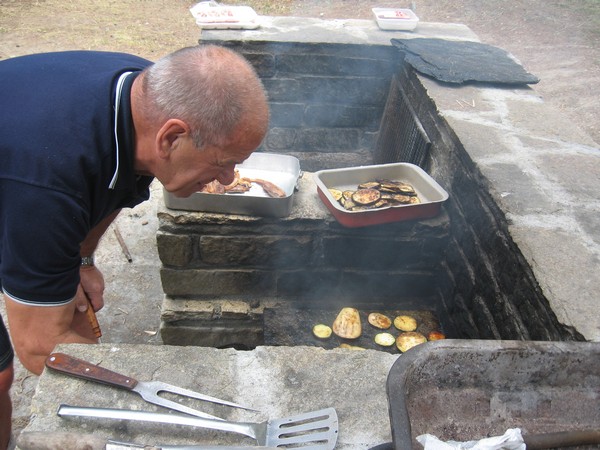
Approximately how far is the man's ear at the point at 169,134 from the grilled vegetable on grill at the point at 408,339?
6.35 feet

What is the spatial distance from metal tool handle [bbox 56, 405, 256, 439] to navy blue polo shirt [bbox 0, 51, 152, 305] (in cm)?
49

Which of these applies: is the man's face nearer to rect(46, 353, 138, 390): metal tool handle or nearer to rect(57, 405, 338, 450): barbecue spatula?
rect(46, 353, 138, 390): metal tool handle

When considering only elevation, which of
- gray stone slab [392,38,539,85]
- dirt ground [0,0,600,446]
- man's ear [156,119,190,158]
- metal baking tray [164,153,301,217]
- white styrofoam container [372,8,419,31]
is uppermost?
man's ear [156,119,190,158]

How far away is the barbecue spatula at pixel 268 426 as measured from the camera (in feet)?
4.63

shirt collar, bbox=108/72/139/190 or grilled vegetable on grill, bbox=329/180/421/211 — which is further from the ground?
shirt collar, bbox=108/72/139/190

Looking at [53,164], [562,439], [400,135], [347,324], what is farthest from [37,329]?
[400,135]

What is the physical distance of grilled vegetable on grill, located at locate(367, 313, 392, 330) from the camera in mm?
3193

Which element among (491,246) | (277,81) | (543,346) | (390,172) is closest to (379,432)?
(543,346)

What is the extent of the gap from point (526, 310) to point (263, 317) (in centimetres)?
170

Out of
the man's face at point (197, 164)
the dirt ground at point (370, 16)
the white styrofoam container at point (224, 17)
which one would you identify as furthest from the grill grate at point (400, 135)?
the dirt ground at point (370, 16)

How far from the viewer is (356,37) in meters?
4.82

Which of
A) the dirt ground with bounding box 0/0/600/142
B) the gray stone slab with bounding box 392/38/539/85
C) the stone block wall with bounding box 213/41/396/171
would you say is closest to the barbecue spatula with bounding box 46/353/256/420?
the gray stone slab with bounding box 392/38/539/85

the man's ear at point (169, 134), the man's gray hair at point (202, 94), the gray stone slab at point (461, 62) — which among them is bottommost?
the gray stone slab at point (461, 62)

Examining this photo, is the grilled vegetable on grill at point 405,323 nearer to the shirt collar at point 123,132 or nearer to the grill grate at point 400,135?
the grill grate at point 400,135
